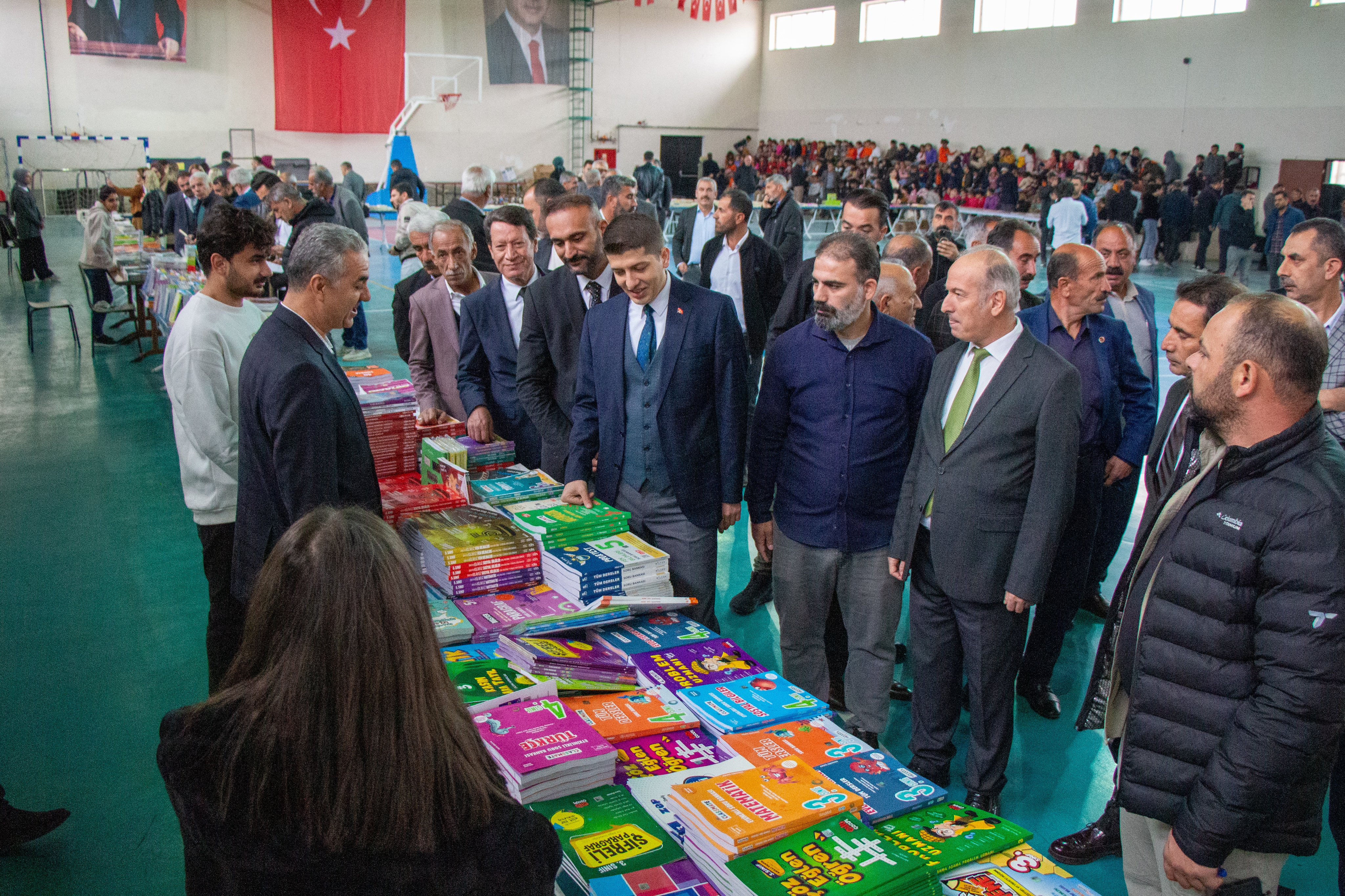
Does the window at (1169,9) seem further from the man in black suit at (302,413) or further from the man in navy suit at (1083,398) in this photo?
the man in black suit at (302,413)

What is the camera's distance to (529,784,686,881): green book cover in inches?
67.6

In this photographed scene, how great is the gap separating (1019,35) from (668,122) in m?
11.0

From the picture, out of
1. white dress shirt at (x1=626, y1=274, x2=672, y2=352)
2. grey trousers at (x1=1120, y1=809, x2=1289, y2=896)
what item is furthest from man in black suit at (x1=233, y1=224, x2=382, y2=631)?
grey trousers at (x1=1120, y1=809, x2=1289, y2=896)

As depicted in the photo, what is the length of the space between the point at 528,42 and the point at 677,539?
2649 cm

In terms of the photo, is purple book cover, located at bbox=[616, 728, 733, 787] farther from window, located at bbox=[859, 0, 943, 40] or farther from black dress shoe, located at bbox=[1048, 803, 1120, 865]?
window, located at bbox=[859, 0, 943, 40]

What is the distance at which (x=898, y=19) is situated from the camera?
1003 inches

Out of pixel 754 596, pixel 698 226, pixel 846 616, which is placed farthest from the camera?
pixel 698 226

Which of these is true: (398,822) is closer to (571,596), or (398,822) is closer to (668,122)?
(571,596)

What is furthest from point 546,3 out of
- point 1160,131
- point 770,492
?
point 770,492

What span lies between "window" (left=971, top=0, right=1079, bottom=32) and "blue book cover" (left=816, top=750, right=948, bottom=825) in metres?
23.4

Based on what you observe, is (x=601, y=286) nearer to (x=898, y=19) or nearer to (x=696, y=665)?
(x=696, y=665)

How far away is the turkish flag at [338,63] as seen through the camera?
76.3ft

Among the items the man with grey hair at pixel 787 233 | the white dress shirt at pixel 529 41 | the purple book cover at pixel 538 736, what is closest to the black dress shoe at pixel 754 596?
the purple book cover at pixel 538 736

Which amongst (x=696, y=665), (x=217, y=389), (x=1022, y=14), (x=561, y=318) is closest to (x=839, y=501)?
(x=696, y=665)
